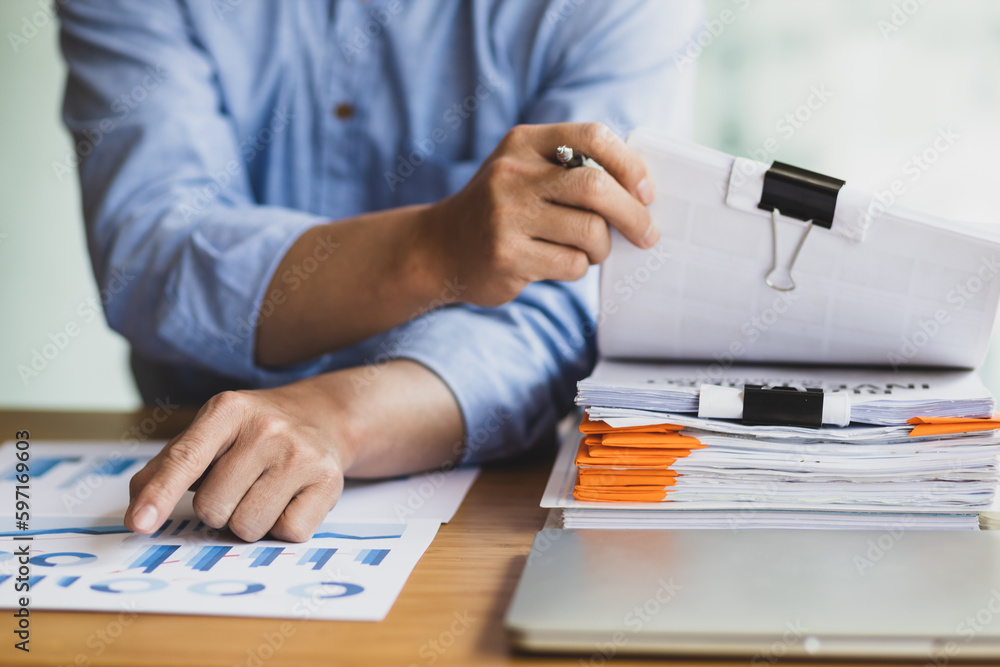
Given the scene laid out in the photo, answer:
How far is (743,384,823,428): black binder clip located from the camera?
0.54 meters

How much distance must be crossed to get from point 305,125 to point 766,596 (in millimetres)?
787

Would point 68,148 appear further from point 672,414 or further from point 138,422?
point 672,414

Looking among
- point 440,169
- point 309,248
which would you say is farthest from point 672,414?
point 440,169

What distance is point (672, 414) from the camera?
0.56 metres

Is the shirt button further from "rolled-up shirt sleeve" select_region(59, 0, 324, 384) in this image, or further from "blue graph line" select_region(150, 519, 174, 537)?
"blue graph line" select_region(150, 519, 174, 537)

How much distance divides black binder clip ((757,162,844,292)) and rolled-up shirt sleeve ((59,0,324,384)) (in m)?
0.43

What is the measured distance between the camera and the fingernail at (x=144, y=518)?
0.51 m

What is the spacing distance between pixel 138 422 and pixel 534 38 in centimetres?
64

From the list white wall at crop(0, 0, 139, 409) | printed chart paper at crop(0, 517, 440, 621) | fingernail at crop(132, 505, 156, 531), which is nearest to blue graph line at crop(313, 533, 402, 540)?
printed chart paper at crop(0, 517, 440, 621)

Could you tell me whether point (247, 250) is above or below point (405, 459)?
above

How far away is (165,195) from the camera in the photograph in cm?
86
